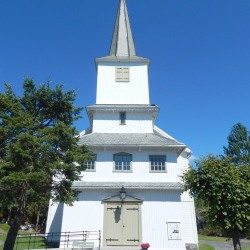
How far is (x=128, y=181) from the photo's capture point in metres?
19.3

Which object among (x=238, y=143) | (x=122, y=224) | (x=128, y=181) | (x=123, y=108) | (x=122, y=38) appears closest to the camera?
(x=122, y=224)

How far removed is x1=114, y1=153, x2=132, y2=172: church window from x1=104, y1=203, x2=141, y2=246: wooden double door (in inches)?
103

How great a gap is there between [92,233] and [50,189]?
4.83 meters

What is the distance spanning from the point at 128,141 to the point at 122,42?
12938mm

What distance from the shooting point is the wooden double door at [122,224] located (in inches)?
691

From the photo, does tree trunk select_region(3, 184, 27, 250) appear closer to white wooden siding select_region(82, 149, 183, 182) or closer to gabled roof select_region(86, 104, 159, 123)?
white wooden siding select_region(82, 149, 183, 182)

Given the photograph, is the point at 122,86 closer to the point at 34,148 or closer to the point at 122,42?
the point at 122,42

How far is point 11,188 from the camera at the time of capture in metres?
13.1

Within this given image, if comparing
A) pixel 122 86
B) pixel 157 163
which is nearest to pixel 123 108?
pixel 122 86

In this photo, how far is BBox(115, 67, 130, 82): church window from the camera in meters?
25.5

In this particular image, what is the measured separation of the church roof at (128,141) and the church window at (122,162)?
33.4 inches

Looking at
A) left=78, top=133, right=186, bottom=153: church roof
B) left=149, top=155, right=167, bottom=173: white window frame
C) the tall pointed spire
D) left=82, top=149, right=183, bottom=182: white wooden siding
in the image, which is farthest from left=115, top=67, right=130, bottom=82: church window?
left=149, top=155, right=167, bottom=173: white window frame

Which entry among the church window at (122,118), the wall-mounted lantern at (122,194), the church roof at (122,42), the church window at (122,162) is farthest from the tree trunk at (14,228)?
the church roof at (122,42)

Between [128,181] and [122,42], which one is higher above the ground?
[122,42]
